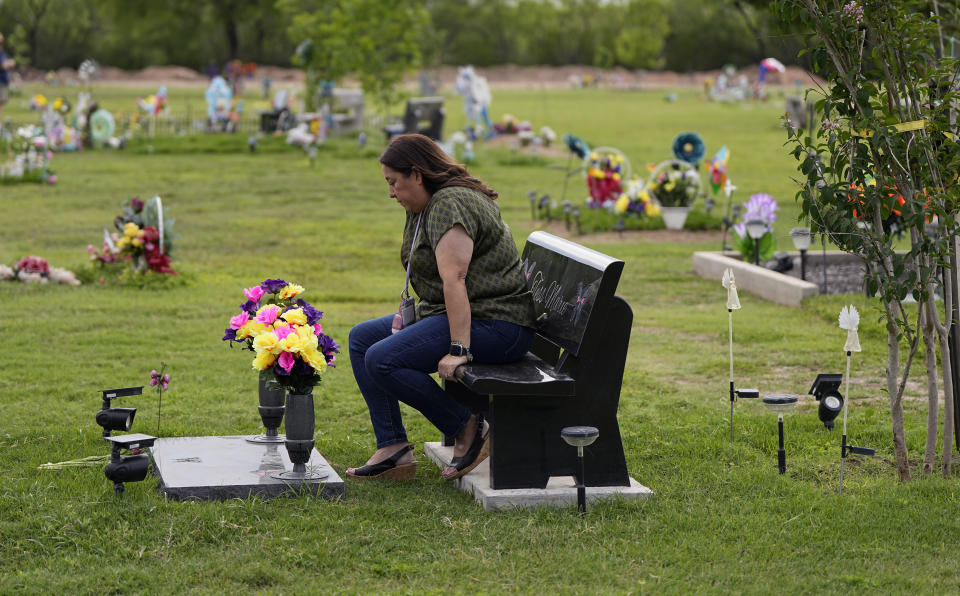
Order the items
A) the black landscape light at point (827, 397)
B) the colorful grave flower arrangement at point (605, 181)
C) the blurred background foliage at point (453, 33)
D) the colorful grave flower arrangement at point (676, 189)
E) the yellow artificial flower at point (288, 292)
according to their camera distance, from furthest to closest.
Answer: the blurred background foliage at point (453, 33) < the colorful grave flower arrangement at point (605, 181) < the colorful grave flower arrangement at point (676, 189) < the black landscape light at point (827, 397) < the yellow artificial flower at point (288, 292)

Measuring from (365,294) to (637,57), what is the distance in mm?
89027

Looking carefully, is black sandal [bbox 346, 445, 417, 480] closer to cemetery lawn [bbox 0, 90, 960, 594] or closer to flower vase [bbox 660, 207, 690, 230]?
cemetery lawn [bbox 0, 90, 960, 594]

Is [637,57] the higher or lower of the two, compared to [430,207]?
higher

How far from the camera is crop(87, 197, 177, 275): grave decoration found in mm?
10906

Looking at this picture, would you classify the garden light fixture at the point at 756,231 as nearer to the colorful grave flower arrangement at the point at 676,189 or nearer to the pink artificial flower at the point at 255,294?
the colorful grave flower arrangement at the point at 676,189

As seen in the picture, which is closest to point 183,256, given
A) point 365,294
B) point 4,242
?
point 4,242

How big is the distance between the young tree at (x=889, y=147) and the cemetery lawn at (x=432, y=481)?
850 millimetres

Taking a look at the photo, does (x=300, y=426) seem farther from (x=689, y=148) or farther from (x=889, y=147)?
(x=689, y=148)

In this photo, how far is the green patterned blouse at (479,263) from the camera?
16.3 ft

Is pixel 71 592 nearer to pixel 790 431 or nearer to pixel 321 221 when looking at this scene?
pixel 790 431

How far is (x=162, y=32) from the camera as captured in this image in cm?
7800

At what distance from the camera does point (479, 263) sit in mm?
5066

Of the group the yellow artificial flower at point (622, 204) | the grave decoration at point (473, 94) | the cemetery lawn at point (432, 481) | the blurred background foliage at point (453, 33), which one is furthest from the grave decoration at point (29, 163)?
the blurred background foliage at point (453, 33)

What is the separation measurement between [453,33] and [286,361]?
100.0 metres
